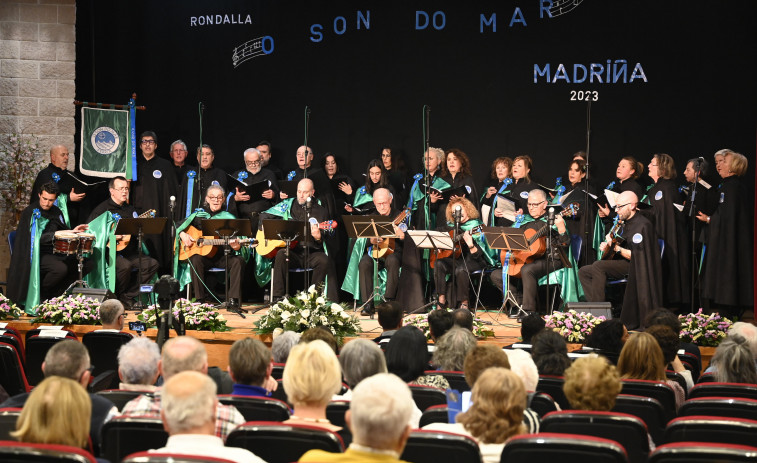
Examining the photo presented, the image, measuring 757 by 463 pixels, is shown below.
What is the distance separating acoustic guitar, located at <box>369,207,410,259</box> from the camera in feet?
35.5

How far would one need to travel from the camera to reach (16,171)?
39.8 feet

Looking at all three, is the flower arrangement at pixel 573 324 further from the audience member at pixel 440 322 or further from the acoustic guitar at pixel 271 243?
the acoustic guitar at pixel 271 243

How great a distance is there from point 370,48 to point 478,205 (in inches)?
113

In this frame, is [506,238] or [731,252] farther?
[731,252]

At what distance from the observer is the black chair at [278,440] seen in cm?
332

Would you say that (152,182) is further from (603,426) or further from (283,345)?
(603,426)

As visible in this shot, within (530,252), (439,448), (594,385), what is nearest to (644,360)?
(594,385)

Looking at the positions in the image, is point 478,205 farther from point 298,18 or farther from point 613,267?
point 298,18

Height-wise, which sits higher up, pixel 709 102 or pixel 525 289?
pixel 709 102

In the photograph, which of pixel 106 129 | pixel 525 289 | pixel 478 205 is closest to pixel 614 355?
pixel 525 289

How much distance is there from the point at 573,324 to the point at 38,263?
21.1 ft

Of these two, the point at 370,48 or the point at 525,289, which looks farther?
the point at 370,48

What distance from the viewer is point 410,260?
35.7ft

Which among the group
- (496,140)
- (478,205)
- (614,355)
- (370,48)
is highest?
(370,48)
